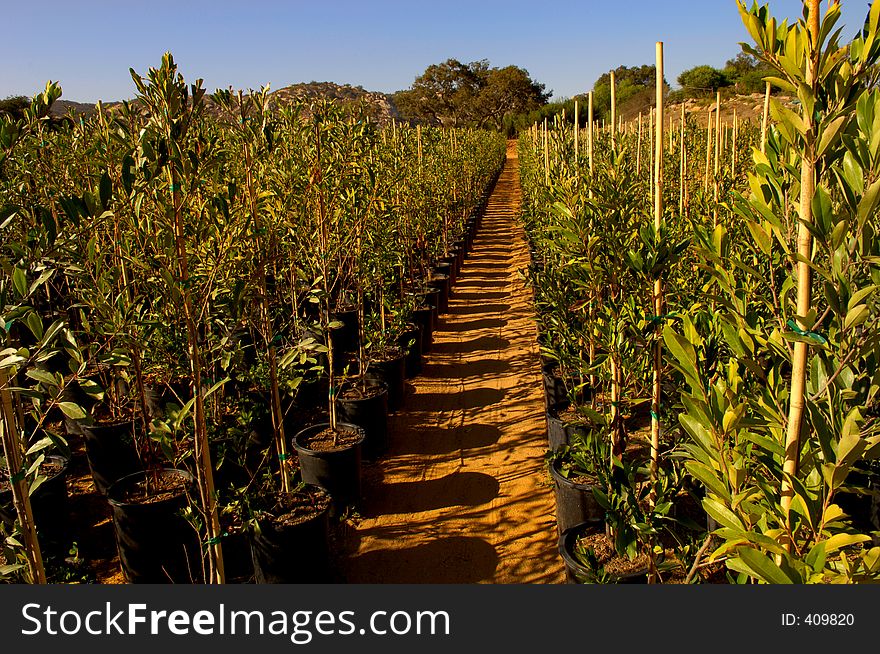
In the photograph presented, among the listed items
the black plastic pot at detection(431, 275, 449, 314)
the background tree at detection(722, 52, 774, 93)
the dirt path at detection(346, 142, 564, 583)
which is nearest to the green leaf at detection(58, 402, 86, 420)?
the dirt path at detection(346, 142, 564, 583)

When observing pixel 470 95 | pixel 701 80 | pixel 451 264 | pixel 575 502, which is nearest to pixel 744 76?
pixel 701 80

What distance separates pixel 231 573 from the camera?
3814mm

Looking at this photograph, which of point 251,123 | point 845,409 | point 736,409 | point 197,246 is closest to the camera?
point 736,409

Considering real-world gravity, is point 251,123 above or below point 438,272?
above

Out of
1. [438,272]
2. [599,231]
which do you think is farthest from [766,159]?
[438,272]

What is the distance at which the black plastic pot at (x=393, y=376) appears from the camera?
591cm

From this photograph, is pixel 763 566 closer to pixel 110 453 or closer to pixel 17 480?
pixel 17 480

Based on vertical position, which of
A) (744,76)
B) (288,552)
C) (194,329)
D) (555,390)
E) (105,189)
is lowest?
(288,552)

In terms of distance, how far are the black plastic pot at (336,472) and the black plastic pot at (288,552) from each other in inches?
30.5

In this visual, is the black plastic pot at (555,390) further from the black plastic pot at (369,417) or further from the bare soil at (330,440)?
the bare soil at (330,440)

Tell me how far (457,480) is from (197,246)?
2.68 m

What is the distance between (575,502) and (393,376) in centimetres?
265

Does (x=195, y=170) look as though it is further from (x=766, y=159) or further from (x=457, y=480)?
(x=457, y=480)

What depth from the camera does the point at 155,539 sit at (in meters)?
3.60
